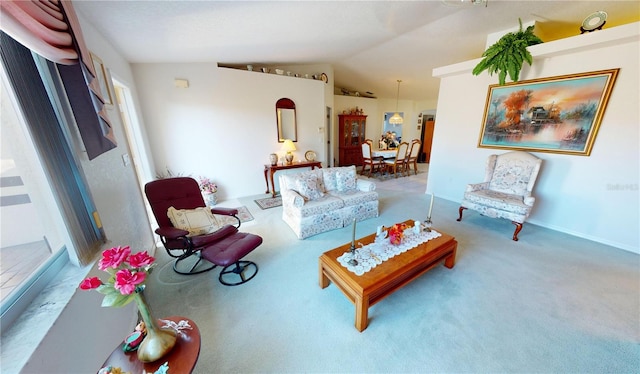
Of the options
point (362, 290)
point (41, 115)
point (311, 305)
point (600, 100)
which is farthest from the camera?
point (600, 100)

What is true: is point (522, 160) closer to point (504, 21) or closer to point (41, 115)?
point (504, 21)

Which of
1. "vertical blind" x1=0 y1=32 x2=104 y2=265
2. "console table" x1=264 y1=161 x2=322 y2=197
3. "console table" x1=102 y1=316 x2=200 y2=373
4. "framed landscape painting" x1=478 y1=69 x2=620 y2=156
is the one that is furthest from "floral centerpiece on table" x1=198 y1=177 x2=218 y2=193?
"framed landscape painting" x1=478 y1=69 x2=620 y2=156

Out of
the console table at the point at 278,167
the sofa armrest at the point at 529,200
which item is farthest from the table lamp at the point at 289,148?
the sofa armrest at the point at 529,200

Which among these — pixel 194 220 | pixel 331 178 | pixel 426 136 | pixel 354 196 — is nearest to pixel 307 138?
pixel 331 178

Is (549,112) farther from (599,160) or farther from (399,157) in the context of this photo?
(399,157)

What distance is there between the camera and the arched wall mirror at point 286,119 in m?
4.44

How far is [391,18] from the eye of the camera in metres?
2.71

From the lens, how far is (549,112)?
279 centimetres

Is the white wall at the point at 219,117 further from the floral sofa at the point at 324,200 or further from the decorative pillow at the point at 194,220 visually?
the decorative pillow at the point at 194,220

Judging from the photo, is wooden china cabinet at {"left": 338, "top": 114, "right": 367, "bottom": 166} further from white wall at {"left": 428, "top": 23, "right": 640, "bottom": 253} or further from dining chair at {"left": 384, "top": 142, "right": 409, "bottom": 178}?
white wall at {"left": 428, "top": 23, "right": 640, "bottom": 253}

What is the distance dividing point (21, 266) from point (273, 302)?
1.39m

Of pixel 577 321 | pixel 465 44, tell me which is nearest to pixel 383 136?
pixel 465 44

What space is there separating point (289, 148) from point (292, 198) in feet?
6.62

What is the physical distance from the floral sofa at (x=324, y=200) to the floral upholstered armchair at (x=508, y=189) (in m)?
1.41
